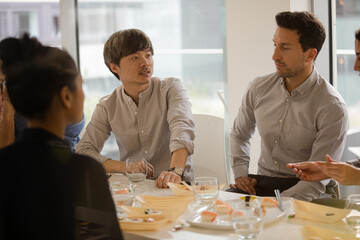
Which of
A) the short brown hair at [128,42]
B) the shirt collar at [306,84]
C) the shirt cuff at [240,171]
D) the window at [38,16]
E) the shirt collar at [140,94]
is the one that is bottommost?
the shirt cuff at [240,171]

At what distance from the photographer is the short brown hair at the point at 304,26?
2889 mm

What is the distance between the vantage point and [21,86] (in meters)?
1.30

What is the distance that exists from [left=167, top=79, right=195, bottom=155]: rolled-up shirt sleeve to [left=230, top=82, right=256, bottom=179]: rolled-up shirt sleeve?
1.21 feet

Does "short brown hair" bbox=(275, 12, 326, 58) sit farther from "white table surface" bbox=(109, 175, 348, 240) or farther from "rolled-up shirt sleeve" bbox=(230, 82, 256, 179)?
"white table surface" bbox=(109, 175, 348, 240)

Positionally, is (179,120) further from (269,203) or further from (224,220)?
(224,220)

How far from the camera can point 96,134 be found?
119 inches

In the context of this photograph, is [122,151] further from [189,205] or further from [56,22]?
[56,22]

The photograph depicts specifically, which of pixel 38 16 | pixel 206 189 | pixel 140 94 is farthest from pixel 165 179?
pixel 38 16

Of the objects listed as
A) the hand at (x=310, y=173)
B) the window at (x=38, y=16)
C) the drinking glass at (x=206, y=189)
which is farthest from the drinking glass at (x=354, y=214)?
the window at (x=38, y=16)

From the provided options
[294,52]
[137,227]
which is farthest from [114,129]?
[137,227]

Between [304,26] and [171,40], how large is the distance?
6.69 ft

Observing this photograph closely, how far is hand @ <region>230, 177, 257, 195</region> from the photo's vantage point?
2.86m

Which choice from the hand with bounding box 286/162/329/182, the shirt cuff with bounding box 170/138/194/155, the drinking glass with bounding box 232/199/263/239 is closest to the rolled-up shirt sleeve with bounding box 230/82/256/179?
the shirt cuff with bounding box 170/138/194/155

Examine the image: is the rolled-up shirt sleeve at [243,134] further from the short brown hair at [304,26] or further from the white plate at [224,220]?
the white plate at [224,220]
